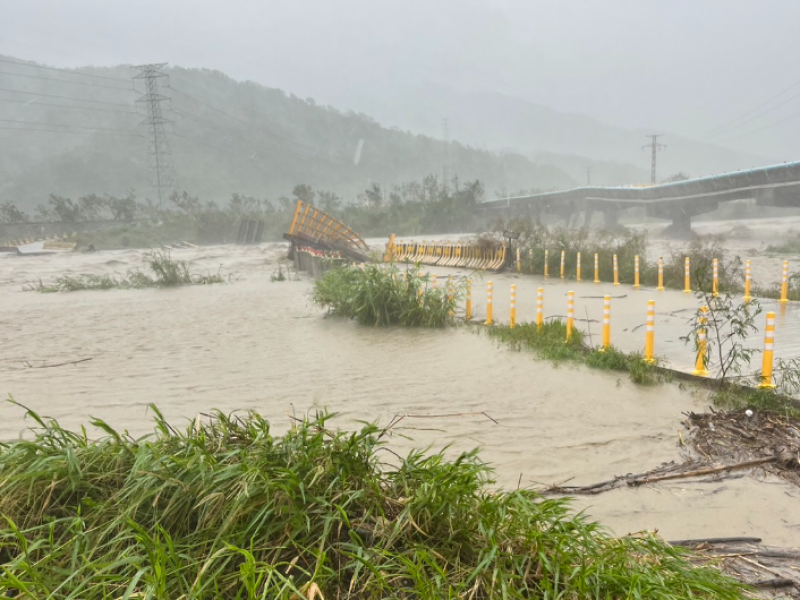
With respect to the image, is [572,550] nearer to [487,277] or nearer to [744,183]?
[487,277]

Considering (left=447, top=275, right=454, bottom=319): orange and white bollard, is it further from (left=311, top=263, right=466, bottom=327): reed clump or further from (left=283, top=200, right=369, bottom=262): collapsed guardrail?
(left=283, top=200, right=369, bottom=262): collapsed guardrail

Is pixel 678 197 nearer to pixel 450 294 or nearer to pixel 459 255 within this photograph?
pixel 459 255

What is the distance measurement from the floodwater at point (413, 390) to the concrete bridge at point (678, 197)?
74.3 ft

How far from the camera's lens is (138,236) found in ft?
159

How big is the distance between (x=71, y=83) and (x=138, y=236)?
135 m

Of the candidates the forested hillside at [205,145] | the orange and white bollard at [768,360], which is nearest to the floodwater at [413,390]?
the orange and white bollard at [768,360]

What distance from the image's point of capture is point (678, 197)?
4228 cm

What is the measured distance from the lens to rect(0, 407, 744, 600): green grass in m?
2.73

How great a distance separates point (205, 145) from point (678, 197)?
11044cm

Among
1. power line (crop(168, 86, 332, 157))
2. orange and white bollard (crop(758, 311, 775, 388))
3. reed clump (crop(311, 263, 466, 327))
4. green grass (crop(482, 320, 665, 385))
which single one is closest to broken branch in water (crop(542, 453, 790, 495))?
orange and white bollard (crop(758, 311, 775, 388))

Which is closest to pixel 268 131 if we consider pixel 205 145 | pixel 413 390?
pixel 205 145

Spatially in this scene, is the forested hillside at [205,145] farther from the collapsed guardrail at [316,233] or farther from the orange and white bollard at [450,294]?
the orange and white bollard at [450,294]

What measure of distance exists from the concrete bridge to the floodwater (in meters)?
22.6

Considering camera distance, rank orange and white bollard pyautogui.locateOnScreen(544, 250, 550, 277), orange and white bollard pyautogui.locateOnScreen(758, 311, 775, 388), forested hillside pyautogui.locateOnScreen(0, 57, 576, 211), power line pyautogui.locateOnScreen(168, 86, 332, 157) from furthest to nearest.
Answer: power line pyautogui.locateOnScreen(168, 86, 332, 157), forested hillside pyautogui.locateOnScreen(0, 57, 576, 211), orange and white bollard pyautogui.locateOnScreen(544, 250, 550, 277), orange and white bollard pyautogui.locateOnScreen(758, 311, 775, 388)
